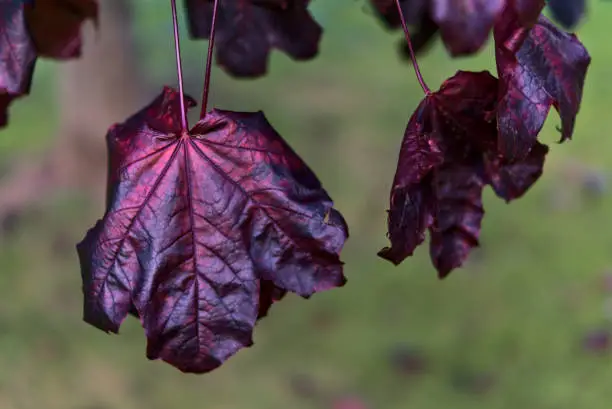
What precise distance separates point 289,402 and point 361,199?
1208 millimetres

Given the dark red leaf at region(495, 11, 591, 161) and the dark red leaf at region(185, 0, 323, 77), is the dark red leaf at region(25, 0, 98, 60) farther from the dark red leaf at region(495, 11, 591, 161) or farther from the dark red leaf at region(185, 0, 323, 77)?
the dark red leaf at region(495, 11, 591, 161)

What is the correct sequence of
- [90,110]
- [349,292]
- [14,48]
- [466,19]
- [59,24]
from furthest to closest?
[90,110] < [349,292] < [59,24] < [14,48] < [466,19]

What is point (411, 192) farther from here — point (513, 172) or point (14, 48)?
point (14, 48)

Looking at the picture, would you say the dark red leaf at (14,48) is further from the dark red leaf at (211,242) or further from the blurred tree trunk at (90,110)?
the blurred tree trunk at (90,110)

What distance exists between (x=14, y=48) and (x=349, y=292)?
2185 millimetres

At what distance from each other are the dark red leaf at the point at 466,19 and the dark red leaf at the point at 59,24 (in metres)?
0.66

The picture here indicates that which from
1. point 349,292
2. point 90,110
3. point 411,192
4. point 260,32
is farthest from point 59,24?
point 90,110

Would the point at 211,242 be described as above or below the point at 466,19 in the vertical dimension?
below

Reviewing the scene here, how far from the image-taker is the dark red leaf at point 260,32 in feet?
4.33

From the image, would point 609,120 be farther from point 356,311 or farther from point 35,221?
point 35,221

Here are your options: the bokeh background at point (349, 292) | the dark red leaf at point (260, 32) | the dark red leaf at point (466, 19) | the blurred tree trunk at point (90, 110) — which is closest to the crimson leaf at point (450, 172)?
the dark red leaf at point (466, 19)

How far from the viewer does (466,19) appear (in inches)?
33.7

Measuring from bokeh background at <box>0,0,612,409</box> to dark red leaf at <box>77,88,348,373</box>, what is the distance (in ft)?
5.87

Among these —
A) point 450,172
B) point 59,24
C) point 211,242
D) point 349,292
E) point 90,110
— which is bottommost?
point 349,292
